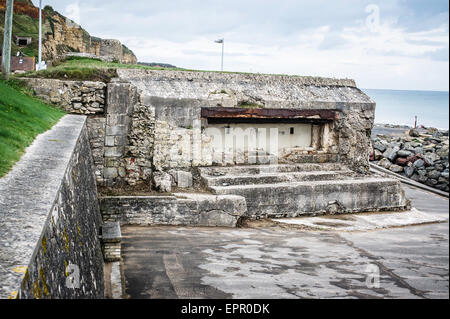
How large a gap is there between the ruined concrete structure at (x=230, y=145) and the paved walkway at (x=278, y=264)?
1.28m

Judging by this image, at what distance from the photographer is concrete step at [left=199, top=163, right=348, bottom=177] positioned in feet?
39.6

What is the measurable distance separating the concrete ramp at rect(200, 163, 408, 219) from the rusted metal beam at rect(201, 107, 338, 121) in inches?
55.7

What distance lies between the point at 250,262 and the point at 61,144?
3.38 m

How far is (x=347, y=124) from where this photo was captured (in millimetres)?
13938

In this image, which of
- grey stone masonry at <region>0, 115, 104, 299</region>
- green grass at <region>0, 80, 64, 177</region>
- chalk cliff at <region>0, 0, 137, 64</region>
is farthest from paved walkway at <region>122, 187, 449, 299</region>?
chalk cliff at <region>0, 0, 137, 64</region>

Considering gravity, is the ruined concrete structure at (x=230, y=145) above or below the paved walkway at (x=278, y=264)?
above

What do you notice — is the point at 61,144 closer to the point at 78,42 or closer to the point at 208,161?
the point at 208,161

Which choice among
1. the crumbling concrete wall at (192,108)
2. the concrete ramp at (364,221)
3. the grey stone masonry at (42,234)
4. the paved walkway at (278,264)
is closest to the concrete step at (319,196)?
the concrete ramp at (364,221)

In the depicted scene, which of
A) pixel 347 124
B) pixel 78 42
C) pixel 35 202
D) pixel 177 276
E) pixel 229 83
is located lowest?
pixel 177 276

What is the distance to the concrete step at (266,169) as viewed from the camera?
1206cm

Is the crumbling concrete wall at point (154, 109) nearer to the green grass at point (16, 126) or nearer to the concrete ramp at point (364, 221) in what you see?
the green grass at point (16, 126)

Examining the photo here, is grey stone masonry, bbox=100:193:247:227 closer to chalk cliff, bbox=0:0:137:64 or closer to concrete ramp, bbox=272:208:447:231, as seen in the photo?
concrete ramp, bbox=272:208:447:231

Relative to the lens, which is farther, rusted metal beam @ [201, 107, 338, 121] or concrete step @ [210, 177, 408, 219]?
rusted metal beam @ [201, 107, 338, 121]
